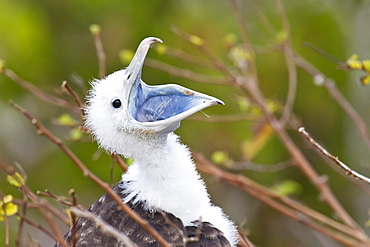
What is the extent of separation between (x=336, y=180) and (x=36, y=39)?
3235mm

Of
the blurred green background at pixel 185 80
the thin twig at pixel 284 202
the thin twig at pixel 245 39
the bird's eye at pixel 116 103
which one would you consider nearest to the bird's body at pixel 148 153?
the bird's eye at pixel 116 103

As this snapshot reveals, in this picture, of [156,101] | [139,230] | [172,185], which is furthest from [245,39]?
[139,230]

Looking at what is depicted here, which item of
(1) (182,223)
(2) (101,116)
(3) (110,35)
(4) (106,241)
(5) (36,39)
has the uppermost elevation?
(3) (110,35)

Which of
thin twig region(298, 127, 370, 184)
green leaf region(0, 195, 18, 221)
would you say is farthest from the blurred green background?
thin twig region(298, 127, 370, 184)

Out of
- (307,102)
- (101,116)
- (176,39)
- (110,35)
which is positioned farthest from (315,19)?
(101,116)

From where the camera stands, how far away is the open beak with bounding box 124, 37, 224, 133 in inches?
98.3

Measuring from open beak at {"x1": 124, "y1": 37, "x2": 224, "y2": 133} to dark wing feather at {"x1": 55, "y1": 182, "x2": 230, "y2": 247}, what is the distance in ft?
1.01

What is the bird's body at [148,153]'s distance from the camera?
8.41 feet

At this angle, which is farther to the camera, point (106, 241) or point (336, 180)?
point (336, 180)

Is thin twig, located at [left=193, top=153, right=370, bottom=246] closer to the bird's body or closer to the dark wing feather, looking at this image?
the bird's body

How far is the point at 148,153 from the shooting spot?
2652mm

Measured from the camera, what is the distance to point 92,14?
7.16 m

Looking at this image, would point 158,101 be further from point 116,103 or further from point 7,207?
point 7,207

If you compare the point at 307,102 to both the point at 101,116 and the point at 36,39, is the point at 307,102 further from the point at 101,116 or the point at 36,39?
the point at 101,116
